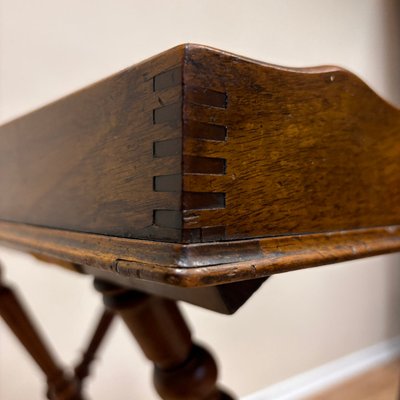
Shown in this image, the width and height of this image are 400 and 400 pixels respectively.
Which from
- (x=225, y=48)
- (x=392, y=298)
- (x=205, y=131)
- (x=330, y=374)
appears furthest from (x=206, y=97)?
(x=392, y=298)

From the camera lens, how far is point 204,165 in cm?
28

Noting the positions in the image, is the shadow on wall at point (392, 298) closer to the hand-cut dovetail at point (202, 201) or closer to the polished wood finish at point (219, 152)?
the polished wood finish at point (219, 152)

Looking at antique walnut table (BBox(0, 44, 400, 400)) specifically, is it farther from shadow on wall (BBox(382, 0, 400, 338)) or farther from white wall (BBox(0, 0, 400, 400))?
shadow on wall (BBox(382, 0, 400, 338))

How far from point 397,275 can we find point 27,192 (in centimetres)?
142

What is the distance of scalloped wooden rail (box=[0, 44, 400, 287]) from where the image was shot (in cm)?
28

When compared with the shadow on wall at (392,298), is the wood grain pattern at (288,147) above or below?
above

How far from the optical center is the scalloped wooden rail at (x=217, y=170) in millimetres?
278

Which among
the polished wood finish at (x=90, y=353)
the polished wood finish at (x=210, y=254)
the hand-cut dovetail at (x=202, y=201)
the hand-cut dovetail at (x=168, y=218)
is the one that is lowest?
the polished wood finish at (x=90, y=353)

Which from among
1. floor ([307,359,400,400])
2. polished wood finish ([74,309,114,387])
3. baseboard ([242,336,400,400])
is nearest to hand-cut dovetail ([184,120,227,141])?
polished wood finish ([74,309,114,387])

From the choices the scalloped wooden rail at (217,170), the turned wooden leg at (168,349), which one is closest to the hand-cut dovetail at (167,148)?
the scalloped wooden rail at (217,170)

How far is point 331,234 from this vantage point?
37 centimetres

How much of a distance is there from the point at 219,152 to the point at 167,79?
54 millimetres

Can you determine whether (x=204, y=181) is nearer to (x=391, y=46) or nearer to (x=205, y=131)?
(x=205, y=131)

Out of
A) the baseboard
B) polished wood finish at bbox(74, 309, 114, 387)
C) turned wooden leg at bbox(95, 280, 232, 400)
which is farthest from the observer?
the baseboard
